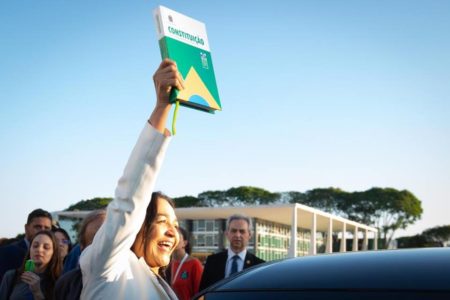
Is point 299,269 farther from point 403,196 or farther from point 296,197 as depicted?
point 296,197

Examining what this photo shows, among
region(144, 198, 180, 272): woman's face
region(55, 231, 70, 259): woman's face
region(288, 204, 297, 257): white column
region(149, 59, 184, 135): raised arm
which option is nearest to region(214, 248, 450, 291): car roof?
region(144, 198, 180, 272): woman's face

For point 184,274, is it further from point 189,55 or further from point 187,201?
point 187,201

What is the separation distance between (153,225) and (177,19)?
0.87 m

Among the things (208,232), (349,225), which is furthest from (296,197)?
(208,232)

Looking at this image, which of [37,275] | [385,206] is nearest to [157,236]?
[37,275]

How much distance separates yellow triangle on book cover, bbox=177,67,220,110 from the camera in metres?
1.98

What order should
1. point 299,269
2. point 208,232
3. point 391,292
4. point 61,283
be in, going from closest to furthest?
1. point 391,292
2. point 299,269
3. point 61,283
4. point 208,232

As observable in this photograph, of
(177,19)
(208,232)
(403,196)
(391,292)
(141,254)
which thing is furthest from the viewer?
(403,196)

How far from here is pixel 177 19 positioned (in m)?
2.04

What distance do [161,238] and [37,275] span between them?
125 inches

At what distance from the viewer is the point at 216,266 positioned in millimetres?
6555

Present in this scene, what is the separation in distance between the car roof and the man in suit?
4.44m

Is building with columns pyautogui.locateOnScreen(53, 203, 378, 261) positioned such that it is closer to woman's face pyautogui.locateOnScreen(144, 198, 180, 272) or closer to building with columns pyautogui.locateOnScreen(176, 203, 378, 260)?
building with columns pyautogui.locateOnScreen(176, 203, 378, 260)

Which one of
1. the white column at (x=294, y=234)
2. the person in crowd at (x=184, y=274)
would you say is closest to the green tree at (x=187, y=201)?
the white column at (x=294, y=234)
